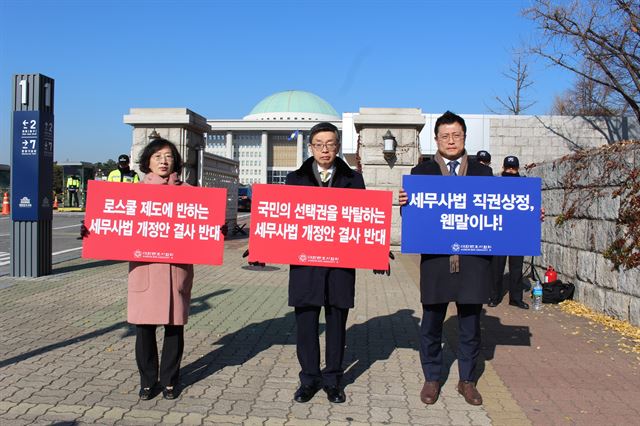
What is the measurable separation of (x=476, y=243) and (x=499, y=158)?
19.2 metres

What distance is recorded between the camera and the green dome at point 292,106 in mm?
87375

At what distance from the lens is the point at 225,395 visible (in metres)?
4.33

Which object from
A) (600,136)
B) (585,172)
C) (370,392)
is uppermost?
(600,136)

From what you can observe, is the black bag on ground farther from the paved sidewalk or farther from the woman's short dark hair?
the woman's short dark hair

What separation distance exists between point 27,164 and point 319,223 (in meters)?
6.76

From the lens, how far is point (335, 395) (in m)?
4.25

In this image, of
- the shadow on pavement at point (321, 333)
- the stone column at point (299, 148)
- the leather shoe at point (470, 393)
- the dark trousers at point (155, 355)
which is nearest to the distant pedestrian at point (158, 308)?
the dark trousers at point (155, 355)

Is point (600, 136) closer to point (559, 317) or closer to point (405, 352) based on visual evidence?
point (559, 317)

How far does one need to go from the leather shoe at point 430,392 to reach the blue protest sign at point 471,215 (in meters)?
1.01

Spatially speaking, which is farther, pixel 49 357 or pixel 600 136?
pixel 600 136

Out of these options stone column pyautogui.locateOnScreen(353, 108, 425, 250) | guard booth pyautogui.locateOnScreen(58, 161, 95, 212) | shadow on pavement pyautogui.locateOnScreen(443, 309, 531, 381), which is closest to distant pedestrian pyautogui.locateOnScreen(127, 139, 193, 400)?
shadow on pavement pyautogui.locateOnScreen(443, 309, 531, 381)

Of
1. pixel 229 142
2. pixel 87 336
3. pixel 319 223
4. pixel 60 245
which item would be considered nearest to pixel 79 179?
pixel 60 245

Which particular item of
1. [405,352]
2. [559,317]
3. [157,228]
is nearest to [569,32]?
[559,317]

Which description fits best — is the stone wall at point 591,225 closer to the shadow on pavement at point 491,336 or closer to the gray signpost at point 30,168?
the shadow on pavement at point 491,336
